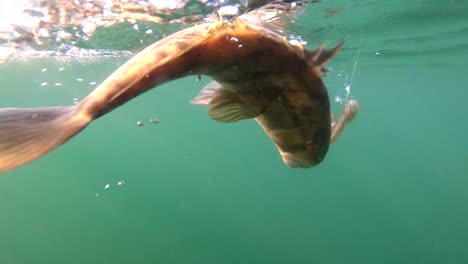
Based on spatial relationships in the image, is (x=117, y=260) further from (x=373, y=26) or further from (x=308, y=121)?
(x=308, y=121)

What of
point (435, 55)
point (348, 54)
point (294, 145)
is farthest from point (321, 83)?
point (435, 55)

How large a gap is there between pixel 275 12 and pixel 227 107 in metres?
8.21

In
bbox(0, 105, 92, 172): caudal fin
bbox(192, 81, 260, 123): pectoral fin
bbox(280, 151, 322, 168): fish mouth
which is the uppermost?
bbox(0, 105, 92, 172): caudal fin

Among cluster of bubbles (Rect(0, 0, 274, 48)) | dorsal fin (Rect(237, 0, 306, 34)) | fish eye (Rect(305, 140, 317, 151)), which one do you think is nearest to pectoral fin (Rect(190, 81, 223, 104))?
fish eye (Rect(305, 140, 317, 151))

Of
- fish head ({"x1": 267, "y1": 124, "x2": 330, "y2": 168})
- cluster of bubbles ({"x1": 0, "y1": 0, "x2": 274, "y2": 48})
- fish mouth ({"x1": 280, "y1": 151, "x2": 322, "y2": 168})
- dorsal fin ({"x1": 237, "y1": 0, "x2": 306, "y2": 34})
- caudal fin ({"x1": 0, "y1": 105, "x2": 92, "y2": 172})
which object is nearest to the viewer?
caudal fin ({"x1": 0, "y1": 105, "x2": 92, "y2": 172})

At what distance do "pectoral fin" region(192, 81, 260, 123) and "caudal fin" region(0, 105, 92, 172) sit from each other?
1125mm

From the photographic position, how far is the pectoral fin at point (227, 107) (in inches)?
107

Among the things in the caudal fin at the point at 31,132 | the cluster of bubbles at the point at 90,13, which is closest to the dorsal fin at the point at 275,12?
the cluster of bubbles at the point at 90,13

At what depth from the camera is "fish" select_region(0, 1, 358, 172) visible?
1.74 m

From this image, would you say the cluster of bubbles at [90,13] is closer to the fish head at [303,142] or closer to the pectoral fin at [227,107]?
the fish head at [303,142]

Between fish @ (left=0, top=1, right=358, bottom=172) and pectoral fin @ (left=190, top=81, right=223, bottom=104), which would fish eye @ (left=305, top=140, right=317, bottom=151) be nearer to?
fish @ (left=0, top=1, right=358, bottom=172)

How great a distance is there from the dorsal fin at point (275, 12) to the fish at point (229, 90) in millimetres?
6432

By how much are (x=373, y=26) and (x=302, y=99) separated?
16.2 meters

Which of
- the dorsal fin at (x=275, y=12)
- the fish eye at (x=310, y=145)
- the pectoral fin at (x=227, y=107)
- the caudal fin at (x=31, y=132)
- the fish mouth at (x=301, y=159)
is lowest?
the dorsal fin at (x=275, y=12)
